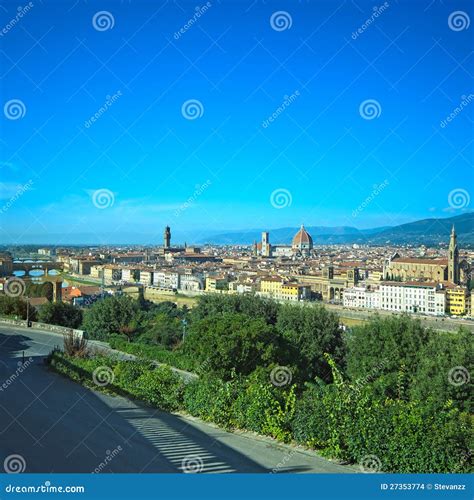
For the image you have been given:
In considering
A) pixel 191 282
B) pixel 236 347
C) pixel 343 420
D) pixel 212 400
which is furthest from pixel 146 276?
pixel 343 420

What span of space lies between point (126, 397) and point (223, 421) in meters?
0.90

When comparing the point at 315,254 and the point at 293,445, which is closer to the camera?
the point at 293,445

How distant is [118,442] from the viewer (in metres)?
2.24

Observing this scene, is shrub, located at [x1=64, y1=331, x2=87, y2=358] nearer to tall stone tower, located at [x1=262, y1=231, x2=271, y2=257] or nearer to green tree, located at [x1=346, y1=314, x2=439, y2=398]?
green tree, located at [x1=346, y1=314, x2=439, y2=398]

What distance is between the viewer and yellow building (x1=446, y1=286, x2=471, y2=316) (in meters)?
21.2

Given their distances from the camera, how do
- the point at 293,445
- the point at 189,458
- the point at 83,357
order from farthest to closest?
1. the point at 83,357
2. the point at 293,445
3. the point at 189,458

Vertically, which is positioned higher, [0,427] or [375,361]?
[0,427]

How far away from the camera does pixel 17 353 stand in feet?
17.1

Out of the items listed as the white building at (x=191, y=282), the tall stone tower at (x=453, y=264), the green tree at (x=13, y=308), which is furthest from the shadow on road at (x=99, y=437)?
the white building at (x=191, y=282)

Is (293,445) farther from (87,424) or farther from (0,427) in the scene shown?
(0,427)

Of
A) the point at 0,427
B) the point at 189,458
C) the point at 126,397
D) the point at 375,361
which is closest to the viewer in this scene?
the point at 189,458

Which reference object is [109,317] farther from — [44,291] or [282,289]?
[282,289]

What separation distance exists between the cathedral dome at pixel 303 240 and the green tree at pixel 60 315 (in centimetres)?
3794

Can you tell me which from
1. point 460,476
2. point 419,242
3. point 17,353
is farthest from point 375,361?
point 419,242
